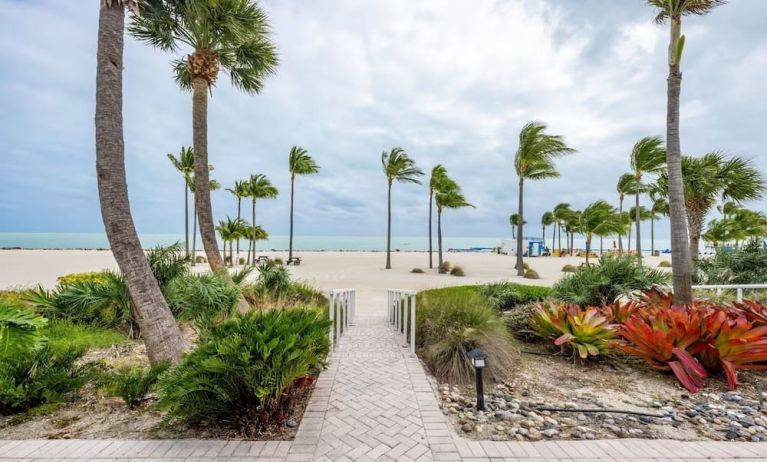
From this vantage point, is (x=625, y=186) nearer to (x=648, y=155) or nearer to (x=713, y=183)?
(x=648, y=155)

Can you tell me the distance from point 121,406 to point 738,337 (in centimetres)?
706

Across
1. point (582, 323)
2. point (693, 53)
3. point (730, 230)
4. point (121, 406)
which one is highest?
point (693, 53)

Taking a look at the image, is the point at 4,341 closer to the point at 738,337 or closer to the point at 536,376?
the point at 536,376

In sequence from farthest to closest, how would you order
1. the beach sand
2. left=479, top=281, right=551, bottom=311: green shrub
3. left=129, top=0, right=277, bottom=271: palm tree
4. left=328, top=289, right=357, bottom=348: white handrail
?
the beach sand < left=479, top=281, right=551, bottom=311: green shrub < left=129, top=0, right=277, bottom=271: palm tree < left=328, top=289, right=357, bottom=348: white handrail

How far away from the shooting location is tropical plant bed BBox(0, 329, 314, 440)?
9.14ft

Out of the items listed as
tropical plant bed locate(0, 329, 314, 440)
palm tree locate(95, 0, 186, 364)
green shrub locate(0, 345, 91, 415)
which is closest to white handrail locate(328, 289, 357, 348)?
tropical plant bed locate(0, 329, 314, 440)

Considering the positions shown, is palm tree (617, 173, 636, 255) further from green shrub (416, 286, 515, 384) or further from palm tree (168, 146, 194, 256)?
palm tree (168, 146, 194, 256)

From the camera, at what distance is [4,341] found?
2184mm

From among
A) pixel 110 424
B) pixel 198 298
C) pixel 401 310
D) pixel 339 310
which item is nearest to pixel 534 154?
pixel 401 310

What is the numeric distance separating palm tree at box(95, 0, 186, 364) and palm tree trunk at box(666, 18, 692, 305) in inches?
307

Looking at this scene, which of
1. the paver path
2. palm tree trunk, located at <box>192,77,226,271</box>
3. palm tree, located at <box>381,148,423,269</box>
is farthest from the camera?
palm tree, located at <box>381,148,423,269</box>

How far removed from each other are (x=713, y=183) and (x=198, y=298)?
16.5 m

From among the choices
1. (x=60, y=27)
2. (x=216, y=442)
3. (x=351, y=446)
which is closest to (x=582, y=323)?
(x=351, y=446)

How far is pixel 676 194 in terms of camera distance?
560 centimetres
